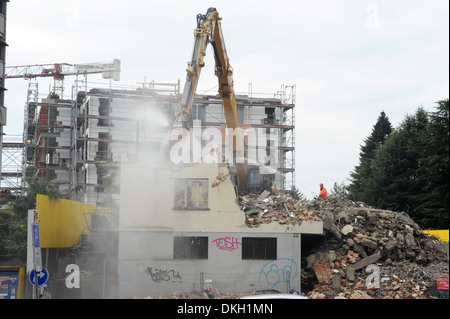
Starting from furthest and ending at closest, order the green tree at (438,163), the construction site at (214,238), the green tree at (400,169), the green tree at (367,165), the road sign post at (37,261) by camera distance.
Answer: the green tree at (367,165) → the green tree at (400,169) → the green tree at (438,163) → the construction site at (214,238) → the road sign post at (37,261)

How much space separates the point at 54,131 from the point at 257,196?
39866mm

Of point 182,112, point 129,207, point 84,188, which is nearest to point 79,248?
point 129,207

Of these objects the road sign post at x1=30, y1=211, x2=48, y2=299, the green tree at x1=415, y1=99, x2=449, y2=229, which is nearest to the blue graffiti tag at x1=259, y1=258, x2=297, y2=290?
the road sign post at x1=30, y1=211, x2=48, y2=299

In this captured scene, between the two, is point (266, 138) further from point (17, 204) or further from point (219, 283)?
point (219, 283)

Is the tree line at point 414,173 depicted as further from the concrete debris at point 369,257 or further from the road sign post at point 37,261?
the road sign post at point 37,261

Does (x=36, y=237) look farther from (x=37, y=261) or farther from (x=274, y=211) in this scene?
(x=274, y=211)

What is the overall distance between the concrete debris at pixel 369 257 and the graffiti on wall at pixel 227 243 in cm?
381

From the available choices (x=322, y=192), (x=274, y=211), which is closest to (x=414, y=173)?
(x=322, y=192)

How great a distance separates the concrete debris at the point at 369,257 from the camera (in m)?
23.0

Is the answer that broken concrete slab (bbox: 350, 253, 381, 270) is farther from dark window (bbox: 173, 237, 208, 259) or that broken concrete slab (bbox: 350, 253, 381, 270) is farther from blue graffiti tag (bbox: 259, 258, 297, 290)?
dark window (bbox: 173, 237, 208, 259)

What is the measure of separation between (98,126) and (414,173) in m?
32.5

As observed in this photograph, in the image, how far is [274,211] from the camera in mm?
25734

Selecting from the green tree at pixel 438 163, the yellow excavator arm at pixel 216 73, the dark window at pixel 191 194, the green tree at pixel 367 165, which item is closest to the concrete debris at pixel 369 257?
the yellow excavator arm at pixel 216 73

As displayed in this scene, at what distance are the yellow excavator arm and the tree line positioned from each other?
13.6m
